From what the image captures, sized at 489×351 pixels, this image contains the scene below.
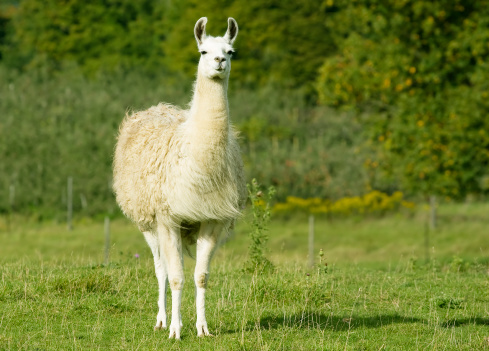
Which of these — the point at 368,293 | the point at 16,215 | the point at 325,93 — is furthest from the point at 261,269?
the point at 16,215

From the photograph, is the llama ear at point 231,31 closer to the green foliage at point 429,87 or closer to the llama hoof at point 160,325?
the llama hoof at point 160,325

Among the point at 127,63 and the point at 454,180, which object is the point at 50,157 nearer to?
the point at 127,63

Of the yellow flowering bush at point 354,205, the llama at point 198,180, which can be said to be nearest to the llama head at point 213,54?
the llama at point 198,180

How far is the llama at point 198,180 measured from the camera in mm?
7078

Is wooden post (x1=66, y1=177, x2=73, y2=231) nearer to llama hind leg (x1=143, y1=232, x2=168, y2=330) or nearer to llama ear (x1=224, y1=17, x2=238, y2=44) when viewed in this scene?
llama hind leg (x1=143, y1=232, x2=168, y2=330)

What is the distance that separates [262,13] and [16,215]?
2096 cm

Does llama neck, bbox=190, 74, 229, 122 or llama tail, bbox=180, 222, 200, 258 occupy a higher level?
llama neck, bbox=190, 74, 229, 122

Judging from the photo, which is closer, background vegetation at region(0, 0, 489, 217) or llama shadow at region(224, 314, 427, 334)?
llama shadow at region(224, 314, 427, 334)

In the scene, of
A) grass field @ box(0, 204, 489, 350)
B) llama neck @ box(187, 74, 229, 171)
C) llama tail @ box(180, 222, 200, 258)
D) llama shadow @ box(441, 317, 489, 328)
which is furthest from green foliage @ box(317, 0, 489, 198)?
llama neck @ box(187, 74, 229, 171)

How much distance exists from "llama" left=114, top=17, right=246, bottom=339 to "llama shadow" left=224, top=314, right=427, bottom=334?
29.4 inches

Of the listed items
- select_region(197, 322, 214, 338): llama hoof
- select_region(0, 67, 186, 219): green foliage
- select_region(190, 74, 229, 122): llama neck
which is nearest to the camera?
select_region(190, 74, 229, 122): llama neck

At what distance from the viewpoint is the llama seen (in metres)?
7.08

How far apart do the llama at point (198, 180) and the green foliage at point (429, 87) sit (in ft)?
32.6

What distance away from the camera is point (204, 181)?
7.12 m
